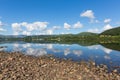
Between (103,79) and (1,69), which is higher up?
(1,69)

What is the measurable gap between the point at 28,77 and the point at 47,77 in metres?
2.58

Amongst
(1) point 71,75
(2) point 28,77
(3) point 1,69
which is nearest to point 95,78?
(1) point 71,75

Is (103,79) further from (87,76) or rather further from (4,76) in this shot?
(4,76)

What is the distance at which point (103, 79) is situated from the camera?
86.9 ft

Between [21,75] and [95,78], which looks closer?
[21,75]

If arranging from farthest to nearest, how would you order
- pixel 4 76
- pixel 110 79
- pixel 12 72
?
pixel 110 79 → pixel 12 72 → pixel 4 76

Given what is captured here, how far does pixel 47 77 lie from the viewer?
82.5 ft

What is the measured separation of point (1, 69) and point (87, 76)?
12.2 m

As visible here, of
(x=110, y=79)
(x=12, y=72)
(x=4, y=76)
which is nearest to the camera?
(x=4, y=76)

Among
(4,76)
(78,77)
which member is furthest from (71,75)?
(4,76)

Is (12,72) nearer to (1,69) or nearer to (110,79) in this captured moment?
(1,69)

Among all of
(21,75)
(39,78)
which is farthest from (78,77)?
(21,75)

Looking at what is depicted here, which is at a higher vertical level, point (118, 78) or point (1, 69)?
point (1, 69)

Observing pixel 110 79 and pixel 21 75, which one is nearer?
pixel 21 75
